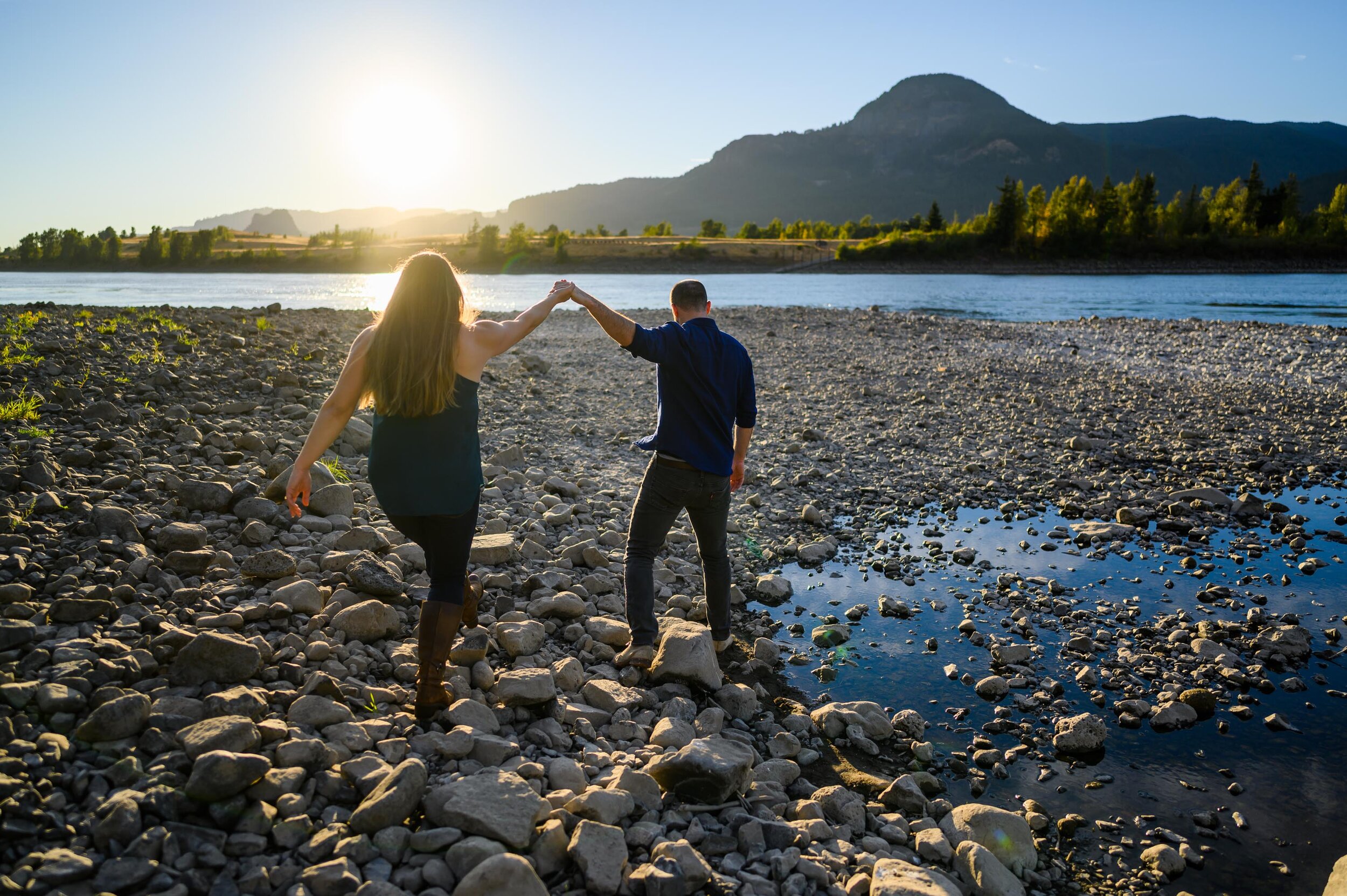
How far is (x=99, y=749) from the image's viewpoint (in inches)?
135

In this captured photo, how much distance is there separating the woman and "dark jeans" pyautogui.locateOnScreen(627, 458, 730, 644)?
1368 mm

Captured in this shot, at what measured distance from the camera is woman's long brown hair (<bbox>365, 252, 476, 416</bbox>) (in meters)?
3.86

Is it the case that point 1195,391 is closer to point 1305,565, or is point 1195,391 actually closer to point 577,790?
point 1305,565

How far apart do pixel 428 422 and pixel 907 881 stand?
322cm

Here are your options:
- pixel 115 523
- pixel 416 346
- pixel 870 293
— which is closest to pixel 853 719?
pixel 416 346

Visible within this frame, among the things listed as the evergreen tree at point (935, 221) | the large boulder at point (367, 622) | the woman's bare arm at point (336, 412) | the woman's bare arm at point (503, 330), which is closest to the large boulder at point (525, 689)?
the large boulder at point (367, 622)

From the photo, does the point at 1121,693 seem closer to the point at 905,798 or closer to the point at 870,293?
the point at 905,798

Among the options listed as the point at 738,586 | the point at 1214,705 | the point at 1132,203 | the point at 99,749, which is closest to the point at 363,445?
the point at 738,586

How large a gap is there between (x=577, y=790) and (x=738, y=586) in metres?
3.72

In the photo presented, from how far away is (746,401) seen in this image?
5.34 m

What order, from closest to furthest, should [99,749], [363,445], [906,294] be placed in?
[99,749], [363,445], [906,294]

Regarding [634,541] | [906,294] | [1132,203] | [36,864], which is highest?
[1132,203]

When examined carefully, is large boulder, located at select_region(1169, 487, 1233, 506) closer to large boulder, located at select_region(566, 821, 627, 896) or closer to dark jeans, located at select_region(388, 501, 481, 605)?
large boulder, located at select_region(566, 821, 627, 896)

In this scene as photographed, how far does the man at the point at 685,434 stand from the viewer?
4.96m
